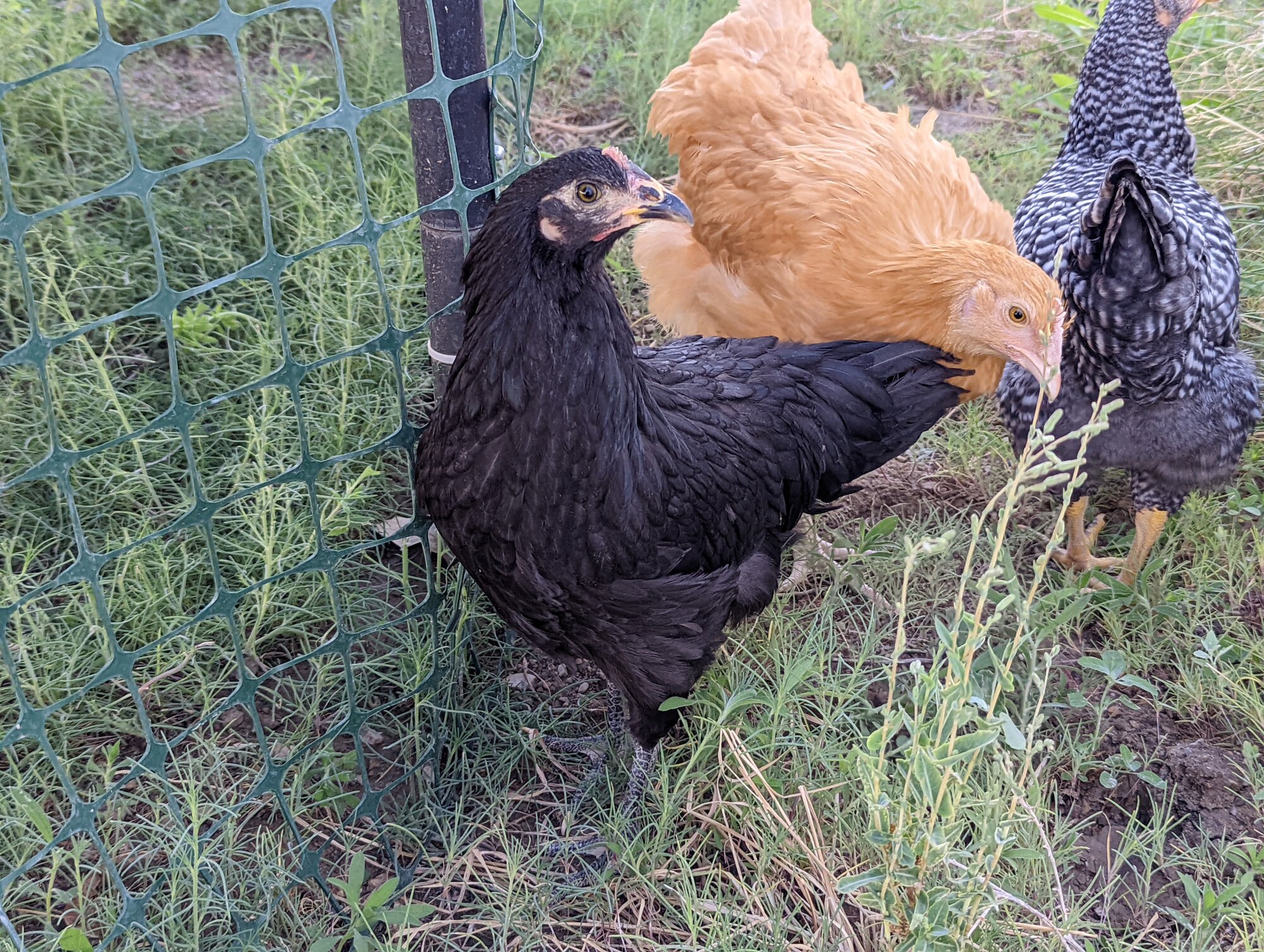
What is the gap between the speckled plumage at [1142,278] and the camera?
8.83 ft

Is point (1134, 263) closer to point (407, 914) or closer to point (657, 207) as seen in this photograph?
point (657, 207)

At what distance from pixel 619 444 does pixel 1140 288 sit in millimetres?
1523

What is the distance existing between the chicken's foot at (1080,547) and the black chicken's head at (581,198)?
2.10m

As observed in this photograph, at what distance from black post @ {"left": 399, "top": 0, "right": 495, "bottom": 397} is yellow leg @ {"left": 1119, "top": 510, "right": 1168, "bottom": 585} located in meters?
2.28

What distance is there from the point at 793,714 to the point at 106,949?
1725 mm

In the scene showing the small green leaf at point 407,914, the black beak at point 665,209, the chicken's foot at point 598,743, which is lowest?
the chicken's foot at point 598,743

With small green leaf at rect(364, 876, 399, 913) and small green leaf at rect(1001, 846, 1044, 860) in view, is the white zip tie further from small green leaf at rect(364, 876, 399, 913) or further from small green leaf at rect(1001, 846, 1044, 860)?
small green leaf at rect(1001, 846, 1044, 860)

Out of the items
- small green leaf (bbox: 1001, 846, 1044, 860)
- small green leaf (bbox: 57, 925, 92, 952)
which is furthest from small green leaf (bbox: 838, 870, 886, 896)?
small green leaf (bbox: 57, 925, 92, 952)

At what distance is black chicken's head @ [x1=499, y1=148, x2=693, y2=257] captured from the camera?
204 centimetres

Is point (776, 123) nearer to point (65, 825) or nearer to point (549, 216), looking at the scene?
point (549, 216)

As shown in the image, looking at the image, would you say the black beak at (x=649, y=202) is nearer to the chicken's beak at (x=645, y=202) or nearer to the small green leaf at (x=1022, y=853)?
the chicken's beak at (x=645, y=202)

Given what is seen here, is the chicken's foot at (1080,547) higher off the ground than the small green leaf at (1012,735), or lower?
lower

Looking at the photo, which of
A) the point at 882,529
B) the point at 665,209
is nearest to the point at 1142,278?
the point at 882,529

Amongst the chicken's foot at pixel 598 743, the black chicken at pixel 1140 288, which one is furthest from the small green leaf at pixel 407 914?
the black chicken at pixel 1140 288
